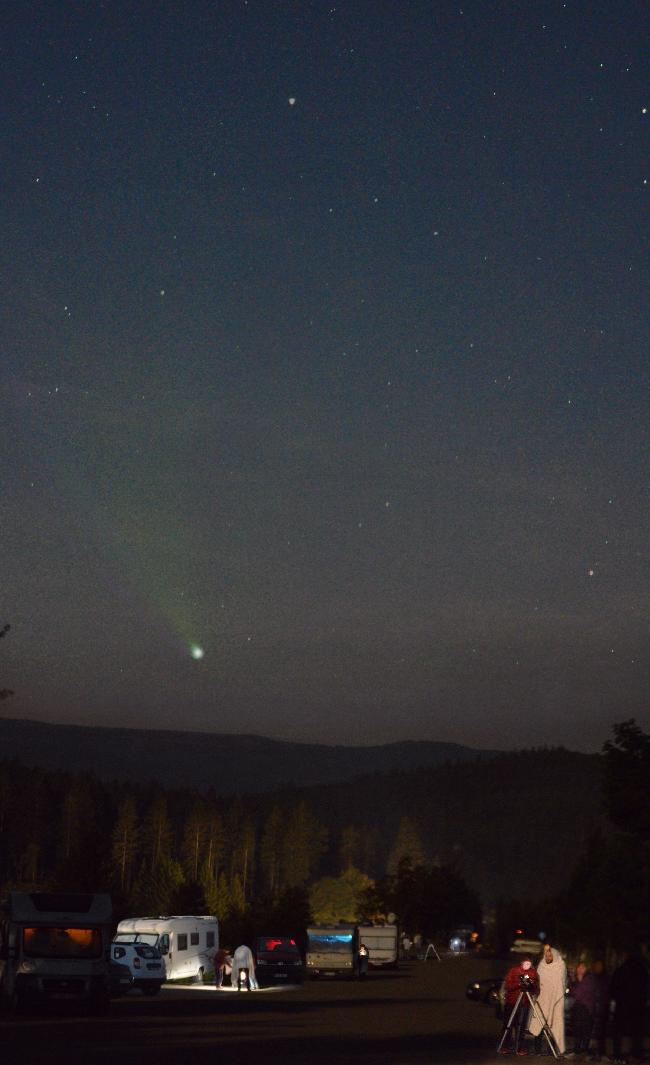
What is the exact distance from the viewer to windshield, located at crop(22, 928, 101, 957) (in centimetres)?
3438

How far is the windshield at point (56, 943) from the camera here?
3438 centimetres

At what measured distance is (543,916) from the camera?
527ft

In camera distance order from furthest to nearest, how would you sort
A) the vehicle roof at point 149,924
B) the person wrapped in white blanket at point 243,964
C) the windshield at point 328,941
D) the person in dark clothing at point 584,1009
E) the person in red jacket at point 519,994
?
1. the windshield at point 328,941
2. the vehicle roof at point 149,924
3. the person wrapped in white blanket at point 243,964
4. the person in dark clothing at point 584,1009
5. the person in red jacket at point 519,994

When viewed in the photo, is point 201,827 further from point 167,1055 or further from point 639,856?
point 167,1055

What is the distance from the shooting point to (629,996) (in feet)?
76.6

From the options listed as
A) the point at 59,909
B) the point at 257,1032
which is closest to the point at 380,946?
the point at 59,909

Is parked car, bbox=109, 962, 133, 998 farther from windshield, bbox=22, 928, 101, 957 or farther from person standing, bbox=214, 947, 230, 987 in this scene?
person standing, bbox=214, 947, 230, 987

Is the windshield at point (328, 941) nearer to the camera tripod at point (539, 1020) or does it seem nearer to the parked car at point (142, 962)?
the parked car at point (142, 962)

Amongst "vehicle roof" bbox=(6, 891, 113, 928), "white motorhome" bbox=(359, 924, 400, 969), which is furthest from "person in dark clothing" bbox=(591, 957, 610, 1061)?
"white motorhome" bbox=(359, 924, 400, 969)

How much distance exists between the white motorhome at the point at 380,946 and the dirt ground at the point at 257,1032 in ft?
137

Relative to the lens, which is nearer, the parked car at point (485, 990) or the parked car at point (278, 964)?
the parked car at point (485, 990)

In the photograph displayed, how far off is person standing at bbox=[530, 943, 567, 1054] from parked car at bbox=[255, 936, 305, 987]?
119ft

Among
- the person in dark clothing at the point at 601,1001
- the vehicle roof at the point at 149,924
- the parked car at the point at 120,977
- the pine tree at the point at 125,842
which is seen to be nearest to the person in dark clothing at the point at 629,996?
the person in dark clothing at the point at 601,1001

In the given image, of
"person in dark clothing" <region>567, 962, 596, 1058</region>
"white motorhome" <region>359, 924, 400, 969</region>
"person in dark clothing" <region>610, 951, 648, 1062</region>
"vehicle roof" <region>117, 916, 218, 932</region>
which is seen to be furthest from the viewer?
"white motorhome" <region>359, 924, 400, 969</region>
